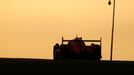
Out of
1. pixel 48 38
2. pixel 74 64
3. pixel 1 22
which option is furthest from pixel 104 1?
pixel 74 64

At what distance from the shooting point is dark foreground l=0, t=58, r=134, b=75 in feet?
3.51

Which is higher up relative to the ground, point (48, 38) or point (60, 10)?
point (60, 10)

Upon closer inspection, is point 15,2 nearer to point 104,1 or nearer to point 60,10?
point 60,10

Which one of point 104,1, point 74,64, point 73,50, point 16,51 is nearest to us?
point 74,64

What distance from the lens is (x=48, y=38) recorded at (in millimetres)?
4309

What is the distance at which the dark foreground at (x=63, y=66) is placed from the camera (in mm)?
1070

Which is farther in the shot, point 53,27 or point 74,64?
point 53,27

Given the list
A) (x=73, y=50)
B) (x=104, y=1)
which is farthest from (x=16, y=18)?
(x=73, y=50)

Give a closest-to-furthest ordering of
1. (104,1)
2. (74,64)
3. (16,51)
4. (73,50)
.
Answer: (74,64) < (73,50) < (104,1) < (16,51)

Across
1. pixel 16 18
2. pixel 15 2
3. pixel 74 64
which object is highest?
pixel 15 2

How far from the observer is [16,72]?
1124mm

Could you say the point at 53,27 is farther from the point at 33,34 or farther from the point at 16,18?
the point at 16,18

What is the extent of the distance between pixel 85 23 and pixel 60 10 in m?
0.47

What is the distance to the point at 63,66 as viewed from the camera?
3.58 ft
